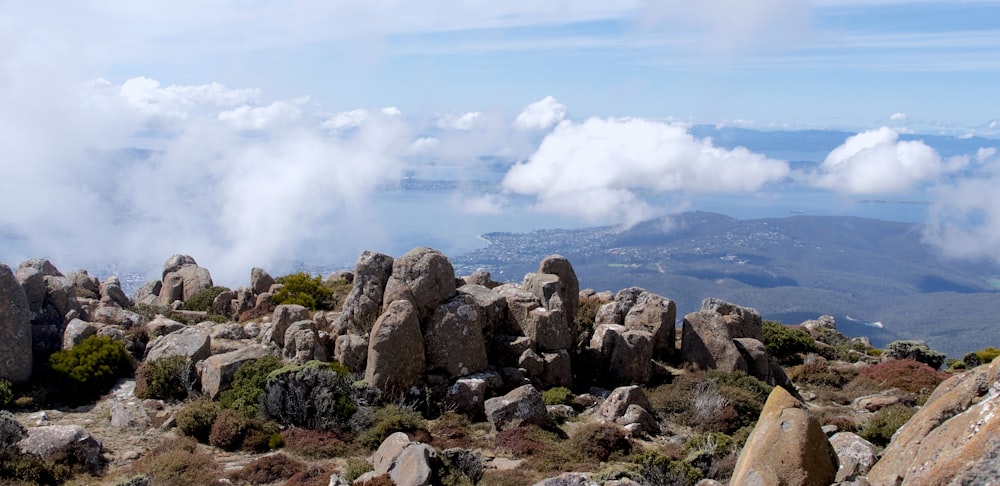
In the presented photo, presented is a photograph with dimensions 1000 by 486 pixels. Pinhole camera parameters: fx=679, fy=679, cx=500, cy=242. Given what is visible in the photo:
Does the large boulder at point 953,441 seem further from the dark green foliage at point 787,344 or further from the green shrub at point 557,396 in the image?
the dark green foliage at point 787,344

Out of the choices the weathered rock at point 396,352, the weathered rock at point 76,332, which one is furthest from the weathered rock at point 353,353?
the weathered rock at point 76,332

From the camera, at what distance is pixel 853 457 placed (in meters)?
9.87

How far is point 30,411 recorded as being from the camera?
15.8 meters

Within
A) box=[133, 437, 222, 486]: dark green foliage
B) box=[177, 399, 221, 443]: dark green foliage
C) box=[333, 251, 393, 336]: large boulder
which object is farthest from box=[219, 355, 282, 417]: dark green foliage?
box=[333, 251, 393, 336]: large boulder

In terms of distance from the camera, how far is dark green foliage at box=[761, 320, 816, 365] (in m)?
26.8

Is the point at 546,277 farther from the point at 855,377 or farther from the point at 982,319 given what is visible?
the point at 982,319

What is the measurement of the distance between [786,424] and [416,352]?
9983 millimetres

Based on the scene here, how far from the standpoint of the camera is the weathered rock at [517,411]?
619 inches

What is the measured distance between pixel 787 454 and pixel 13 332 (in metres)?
17.8

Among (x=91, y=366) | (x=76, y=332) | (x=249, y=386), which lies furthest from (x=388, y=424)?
(x=76, y=332)

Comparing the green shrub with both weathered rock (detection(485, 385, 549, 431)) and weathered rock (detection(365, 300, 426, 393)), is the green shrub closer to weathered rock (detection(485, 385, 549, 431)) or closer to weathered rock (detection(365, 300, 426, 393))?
weathered rock (detection(485, 385, 549, 431))

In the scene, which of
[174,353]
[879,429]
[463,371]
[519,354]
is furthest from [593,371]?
[174,353]

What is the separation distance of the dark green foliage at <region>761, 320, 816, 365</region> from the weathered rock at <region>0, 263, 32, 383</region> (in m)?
24.3

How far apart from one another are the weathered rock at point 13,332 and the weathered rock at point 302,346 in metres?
6.19
